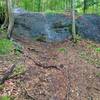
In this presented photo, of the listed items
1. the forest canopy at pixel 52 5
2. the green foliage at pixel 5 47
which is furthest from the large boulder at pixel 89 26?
the forest canopy at pixel 52 5

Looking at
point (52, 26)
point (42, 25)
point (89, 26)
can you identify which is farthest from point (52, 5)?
point (42, 25)

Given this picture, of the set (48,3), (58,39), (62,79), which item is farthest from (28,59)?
(48,3)

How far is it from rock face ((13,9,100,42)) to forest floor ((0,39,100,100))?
363 centimetres

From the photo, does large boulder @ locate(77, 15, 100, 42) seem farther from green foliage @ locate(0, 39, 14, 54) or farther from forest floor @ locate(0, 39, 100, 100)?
green foliage @ locate(0, 39, 14, 54)

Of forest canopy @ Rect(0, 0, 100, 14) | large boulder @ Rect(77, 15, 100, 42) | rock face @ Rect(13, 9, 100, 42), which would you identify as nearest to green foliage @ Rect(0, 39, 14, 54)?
rock face @ Rect(13, 9, 100, 42)

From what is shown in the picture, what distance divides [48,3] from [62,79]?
89.2 feet

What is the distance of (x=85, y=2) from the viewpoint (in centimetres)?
2475

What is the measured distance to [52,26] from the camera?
1625 cm

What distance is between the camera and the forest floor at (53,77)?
6.66 meters

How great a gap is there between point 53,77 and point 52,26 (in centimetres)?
869

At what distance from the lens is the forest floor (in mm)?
6660

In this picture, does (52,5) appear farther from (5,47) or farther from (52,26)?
(5,47)

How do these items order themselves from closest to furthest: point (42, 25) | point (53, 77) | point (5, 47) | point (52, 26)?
point (53, 77)
point (5, 47)
point (42, 25)
point (52, 26)

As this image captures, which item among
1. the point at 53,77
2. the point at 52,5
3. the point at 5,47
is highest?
the point at 52,5
